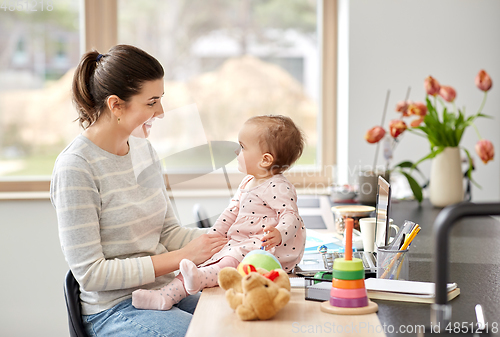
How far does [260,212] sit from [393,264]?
1.16ft

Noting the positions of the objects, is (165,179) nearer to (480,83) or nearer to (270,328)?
(270,328)

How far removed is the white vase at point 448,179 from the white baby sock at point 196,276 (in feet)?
4.57

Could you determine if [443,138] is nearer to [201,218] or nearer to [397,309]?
[201,218]

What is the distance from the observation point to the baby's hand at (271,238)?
1.11 metres

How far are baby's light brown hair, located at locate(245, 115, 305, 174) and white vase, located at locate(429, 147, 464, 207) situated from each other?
3.69 ft

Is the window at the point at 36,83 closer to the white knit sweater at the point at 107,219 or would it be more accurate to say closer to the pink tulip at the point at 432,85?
the white knit sweater at the point at 107,219

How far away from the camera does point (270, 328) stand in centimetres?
84

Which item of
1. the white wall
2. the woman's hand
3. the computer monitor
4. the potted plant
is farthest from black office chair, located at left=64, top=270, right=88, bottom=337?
the white wall

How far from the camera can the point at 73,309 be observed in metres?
1.23

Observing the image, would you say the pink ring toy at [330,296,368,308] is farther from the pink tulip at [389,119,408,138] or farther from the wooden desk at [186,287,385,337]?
the pink tulip at [389,119,408,138]

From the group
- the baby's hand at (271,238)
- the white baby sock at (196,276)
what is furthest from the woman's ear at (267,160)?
the white baby sock at (196,276)

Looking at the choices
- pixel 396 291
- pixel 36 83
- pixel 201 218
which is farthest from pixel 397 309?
pixel 36 83

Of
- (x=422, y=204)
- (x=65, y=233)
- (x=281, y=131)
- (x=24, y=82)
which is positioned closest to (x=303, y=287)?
(x=281, y=131)

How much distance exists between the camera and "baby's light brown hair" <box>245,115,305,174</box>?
126 cm
